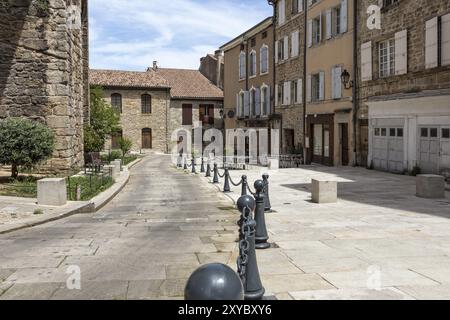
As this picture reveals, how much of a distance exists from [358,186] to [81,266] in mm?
10791

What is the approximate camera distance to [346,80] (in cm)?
2230

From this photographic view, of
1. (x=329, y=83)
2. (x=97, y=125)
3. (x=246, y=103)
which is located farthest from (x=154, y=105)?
(x=329, y=83)

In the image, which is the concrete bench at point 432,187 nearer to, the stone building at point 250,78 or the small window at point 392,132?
the small window at point 392,132

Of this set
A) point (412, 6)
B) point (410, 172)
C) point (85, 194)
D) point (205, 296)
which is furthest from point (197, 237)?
point (412, 6)

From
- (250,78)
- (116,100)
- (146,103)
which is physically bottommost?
(146,103)

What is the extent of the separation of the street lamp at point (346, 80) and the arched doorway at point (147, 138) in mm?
27522

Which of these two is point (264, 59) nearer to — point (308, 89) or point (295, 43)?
point (295, 43)

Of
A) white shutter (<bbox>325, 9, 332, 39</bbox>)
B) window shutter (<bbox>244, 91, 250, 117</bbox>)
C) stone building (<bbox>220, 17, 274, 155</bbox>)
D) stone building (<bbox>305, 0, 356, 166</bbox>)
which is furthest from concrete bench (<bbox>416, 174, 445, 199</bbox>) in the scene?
window shutter (<bbox>244, 91, 250, 117</bbox>)

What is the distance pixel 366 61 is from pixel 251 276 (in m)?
17.9

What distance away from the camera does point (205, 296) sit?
2881 mm

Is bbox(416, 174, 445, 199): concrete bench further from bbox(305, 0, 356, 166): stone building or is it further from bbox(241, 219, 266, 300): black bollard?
bbox(305, 0, 356, 166): stone building

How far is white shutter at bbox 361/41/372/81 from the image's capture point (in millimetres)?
20484

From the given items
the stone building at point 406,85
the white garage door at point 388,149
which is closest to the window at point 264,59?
the stone building at point 406,85

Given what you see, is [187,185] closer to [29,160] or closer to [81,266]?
[29,160]
